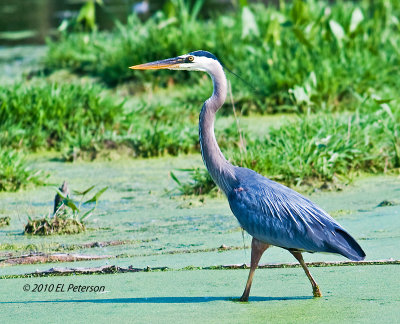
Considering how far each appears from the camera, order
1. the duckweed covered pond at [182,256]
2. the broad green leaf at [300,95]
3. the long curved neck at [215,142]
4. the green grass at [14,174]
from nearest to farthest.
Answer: the duckweed covered pond at [182,256] → the long curved neck at [215,142] → the green grass at [14,174] → the broad green leaf at [300,95]

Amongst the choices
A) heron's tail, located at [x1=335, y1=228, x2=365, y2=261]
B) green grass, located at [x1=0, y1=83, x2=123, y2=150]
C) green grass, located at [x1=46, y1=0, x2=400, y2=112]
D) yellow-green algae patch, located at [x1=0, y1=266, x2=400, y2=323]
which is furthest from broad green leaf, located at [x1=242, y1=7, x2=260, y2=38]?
heron's tail, located at [x1=335, y1=228, x2=365, y2=261]

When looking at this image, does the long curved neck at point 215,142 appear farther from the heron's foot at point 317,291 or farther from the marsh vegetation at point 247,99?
the marsh vegetation at point 247,99

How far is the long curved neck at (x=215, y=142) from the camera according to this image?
418 cm

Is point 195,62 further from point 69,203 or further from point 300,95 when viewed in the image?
point 300,95

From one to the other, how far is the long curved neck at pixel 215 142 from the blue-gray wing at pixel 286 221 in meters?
0.10

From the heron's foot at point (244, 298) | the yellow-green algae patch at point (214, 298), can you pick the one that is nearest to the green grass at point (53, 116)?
the yellow-green algae patch at point (214, 298)

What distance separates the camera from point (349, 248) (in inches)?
149

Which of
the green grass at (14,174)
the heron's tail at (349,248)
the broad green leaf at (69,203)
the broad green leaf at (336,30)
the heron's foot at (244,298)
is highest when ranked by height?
the broad green leaf at (336,30)

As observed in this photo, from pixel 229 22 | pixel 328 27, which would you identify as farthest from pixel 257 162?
pixel 229 22

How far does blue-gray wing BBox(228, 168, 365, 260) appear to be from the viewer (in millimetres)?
3824

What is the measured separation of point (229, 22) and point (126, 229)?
225 inches

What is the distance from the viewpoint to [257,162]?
634 centimetres

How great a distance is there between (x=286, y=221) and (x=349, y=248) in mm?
328

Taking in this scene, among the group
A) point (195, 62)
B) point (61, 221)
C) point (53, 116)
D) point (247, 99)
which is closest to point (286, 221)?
point (195, 62)
